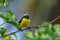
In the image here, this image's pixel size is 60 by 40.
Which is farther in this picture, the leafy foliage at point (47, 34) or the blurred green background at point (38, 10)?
the blurred green background at point (38, 10)

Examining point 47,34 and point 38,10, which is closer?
point 47,34

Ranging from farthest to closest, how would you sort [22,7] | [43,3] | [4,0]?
[22,7] → [43,3] → [4,0]

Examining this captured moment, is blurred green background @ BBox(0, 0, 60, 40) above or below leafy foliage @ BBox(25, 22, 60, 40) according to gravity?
below

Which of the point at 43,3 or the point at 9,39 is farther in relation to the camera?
the point at 43,3

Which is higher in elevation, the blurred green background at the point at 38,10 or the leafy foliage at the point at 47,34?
the leafy foliage at the point at 47,34

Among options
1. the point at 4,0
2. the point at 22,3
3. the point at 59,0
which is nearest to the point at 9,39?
the point at 4,0

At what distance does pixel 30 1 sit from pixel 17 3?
1.46ft

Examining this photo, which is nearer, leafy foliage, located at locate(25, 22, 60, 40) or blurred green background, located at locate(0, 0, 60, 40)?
leafy foliage, located at locate(25, 22, 60, 40)

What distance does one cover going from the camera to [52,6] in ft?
10.3

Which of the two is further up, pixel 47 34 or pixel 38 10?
pixel 47 34

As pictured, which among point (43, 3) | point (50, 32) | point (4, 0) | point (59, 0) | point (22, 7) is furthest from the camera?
point (22, 7)

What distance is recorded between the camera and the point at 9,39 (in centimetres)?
97

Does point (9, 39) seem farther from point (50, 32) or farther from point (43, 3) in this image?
point (43, 3)

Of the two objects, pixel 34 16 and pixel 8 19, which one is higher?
pixel 8 19
